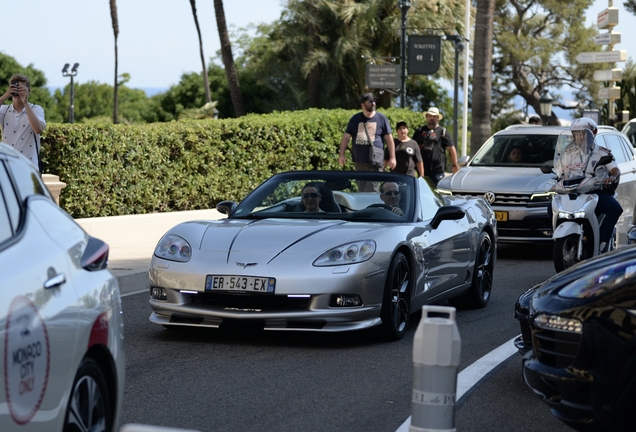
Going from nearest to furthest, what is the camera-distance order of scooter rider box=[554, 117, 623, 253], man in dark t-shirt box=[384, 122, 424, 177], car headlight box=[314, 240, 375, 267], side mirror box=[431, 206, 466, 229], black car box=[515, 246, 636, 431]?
black car box=[515, 246, 636, 431]
car headlight box=[314, 240, 375, 267]
side mirror box=[431, 206, 466, 229]
scooter rider box=[554, 117, 623, 253]
man in dark t-shirt box=[384, 122, 424, 177]

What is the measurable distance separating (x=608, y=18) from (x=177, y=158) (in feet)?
64.5

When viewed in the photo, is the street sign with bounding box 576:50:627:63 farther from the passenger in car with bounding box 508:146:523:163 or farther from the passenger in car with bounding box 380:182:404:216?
the passenger in car with bounding box 380:182:404:216

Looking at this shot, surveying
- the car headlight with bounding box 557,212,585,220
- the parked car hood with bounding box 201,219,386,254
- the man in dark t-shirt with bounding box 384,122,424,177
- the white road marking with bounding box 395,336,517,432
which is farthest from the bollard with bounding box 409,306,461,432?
the man in dark t-shirt with bounding box 384,122,424,177

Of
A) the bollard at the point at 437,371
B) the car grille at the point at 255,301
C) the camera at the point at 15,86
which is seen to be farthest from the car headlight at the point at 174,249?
the bollard at the point at 437,371

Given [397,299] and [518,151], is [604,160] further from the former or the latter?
[518,151]

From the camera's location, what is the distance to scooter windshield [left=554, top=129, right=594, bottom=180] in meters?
11.5

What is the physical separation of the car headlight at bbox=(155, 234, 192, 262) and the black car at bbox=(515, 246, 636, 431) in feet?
10.9

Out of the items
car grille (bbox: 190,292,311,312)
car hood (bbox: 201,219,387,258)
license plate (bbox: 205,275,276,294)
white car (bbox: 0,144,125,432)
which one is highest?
white car (bbox: 0,144,125,432)

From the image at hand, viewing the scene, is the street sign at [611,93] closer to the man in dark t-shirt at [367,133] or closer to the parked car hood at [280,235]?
the man in dark t-shirt at [367,133]

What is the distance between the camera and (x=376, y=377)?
22.6 ft

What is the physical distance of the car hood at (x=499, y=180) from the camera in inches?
574

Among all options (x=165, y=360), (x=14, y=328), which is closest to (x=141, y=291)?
(x=165, y=360)

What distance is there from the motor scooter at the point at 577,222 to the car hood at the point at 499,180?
2923mm

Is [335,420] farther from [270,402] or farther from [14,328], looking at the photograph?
[14,328]
